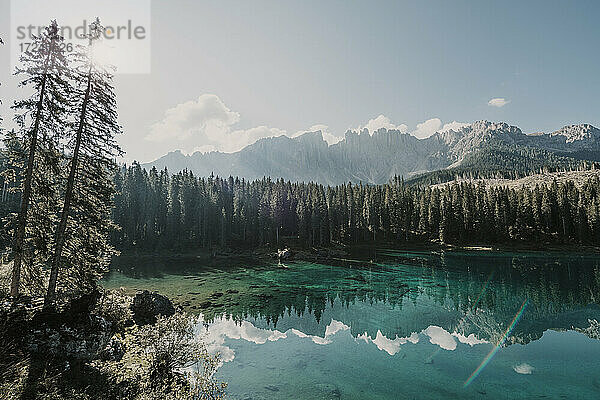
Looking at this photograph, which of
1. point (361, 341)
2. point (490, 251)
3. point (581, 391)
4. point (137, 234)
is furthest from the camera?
point (490, 251)

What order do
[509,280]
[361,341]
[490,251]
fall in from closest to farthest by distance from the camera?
[361,341]
[509,280]
[490,251]

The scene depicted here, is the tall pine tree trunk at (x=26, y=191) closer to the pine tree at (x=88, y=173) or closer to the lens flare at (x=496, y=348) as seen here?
the pine tree at (x=88, y=173)

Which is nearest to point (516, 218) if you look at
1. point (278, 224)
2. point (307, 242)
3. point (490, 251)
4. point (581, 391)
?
point (490, 251)

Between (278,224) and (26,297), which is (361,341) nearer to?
(26,297)

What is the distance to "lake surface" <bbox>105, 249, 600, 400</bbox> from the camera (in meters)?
17.5

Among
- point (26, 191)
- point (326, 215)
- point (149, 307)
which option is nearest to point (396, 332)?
point (149, 307)

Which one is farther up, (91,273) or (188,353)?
(91,273)

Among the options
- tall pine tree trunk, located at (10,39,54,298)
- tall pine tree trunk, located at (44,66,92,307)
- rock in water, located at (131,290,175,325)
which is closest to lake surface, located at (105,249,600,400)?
rock in water, located at (131,290,175,325)

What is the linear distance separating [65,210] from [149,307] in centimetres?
1273

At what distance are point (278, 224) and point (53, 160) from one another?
86745mm

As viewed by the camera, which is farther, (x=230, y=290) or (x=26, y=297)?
(x=230, y=290)

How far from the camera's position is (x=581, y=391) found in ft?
55.2

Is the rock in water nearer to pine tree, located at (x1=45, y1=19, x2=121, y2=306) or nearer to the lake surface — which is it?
the lake surface

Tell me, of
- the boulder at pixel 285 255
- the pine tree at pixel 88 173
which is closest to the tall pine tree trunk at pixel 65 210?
the pine tree at pixel 88 173
